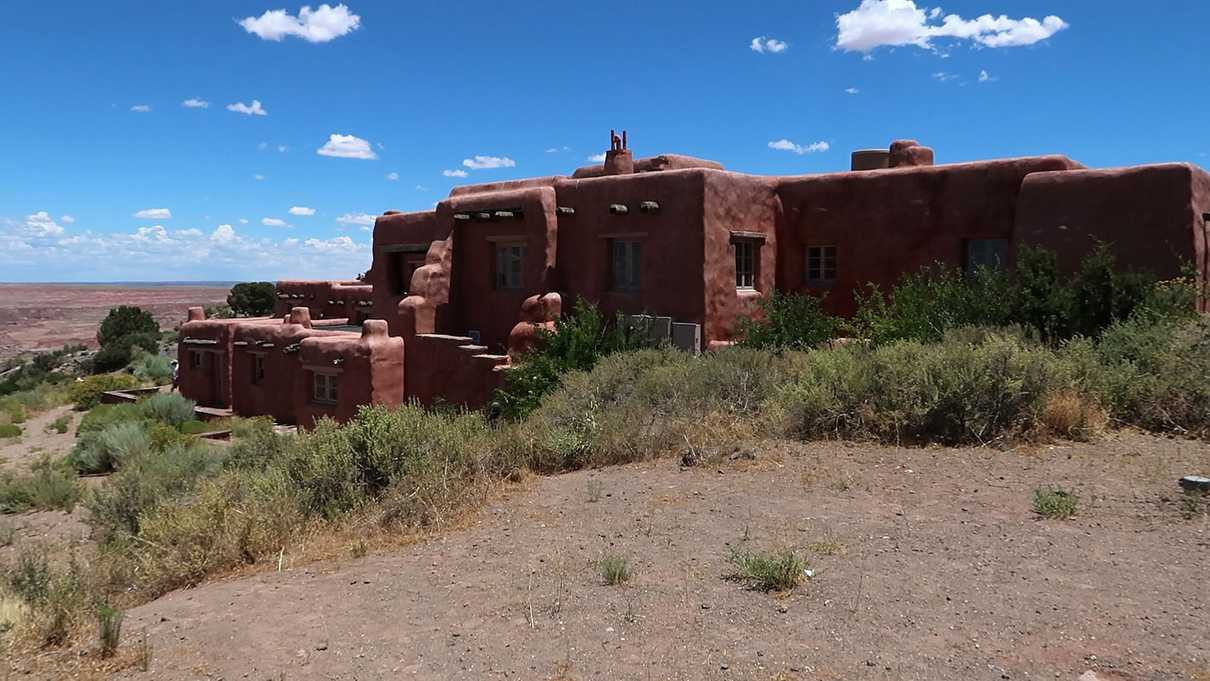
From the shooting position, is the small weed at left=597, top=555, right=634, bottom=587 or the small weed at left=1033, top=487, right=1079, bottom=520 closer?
the small weed at left=597, top=555, right=634, bottom=587

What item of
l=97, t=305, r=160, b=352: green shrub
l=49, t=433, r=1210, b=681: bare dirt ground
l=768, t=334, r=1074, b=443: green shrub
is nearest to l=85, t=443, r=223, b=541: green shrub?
l=49, t=433, r=1210, b=681: bare dirt ground

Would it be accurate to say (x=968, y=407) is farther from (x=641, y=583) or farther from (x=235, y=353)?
(x=235, y=353)

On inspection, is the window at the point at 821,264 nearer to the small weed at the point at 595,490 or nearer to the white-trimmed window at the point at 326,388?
the small weed at the point at 595,490

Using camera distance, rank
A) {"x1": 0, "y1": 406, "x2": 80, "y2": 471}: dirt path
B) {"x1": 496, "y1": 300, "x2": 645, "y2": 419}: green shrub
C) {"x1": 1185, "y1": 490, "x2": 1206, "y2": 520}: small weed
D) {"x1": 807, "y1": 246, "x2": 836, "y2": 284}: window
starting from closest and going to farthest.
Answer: {"x1": 1185, "y1": 490, "x2": 1206, "y2": 520}: small weed, {"x1": 496, "y1": 300, "x2": 645, "y2": 419}: green shrub, {"x1": 807, "y1": 246, "x2": 836, "y2": 284}: window, {"x1": 0, "y1": 406, "x2": 80, "y2": 471}: dirt path

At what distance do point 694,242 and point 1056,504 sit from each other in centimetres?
975

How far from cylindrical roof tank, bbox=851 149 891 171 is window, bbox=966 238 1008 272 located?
10.6ft

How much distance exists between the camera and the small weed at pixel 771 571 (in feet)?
15.7

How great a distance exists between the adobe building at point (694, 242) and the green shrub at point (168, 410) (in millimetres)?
4188

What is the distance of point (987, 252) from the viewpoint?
14.2 meters

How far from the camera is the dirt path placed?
61.6ft

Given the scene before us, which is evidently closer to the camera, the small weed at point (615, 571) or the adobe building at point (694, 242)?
the small weed at point (615, 571)

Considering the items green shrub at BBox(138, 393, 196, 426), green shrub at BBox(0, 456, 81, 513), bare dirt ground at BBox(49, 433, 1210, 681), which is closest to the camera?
bare dirt ground at BBox(49, 433, 1210, 681)

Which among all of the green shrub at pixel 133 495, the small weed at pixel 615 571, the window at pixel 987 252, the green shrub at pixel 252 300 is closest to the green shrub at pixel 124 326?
the green shrub at pixel 252 300

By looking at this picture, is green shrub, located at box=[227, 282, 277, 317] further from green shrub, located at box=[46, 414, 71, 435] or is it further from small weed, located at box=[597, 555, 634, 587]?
small weed, located at box=[597, 555, 634, 587]
